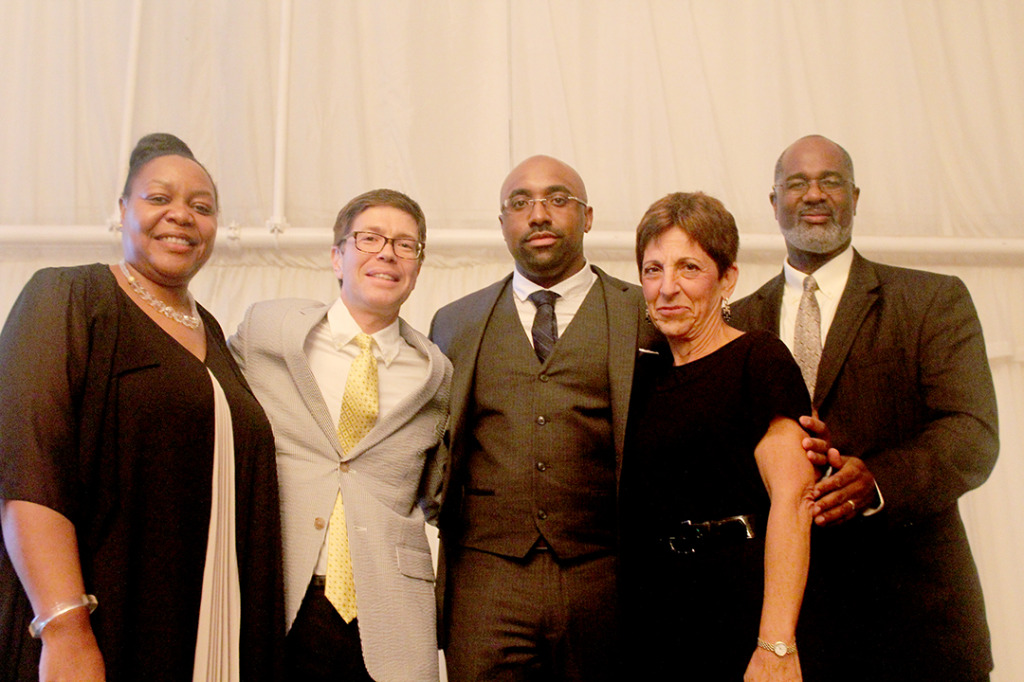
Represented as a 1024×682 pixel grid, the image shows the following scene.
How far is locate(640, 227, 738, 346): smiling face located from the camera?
1905 mm

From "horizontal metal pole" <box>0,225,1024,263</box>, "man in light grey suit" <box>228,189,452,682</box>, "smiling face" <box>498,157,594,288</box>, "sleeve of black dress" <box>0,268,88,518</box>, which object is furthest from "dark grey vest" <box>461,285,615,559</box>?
"horizontal metal pole" <box>0,225,1024,263</box>

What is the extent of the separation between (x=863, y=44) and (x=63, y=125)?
3.51 m

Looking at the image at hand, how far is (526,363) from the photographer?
227 cm

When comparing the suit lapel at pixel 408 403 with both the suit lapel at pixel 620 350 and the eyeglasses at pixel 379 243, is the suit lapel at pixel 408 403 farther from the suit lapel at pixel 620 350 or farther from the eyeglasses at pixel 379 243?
the suit lapel at pixel 620 350

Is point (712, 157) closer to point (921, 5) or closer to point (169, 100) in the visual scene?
point (921, 5)

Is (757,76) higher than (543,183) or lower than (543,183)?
higher

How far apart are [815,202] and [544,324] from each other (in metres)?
0.77

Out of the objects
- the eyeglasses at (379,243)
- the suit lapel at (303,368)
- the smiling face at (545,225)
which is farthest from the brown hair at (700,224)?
the suit lapel at (303,368)

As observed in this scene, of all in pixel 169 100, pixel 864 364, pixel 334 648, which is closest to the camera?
pixel 334 648

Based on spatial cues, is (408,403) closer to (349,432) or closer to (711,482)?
(349,432)

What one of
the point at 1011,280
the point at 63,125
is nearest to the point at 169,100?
the point at 63,125

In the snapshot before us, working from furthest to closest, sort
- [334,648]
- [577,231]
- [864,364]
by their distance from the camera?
[577,231] → [864,364] → [334,648]

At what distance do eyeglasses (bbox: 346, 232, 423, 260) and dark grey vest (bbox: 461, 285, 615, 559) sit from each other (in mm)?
357

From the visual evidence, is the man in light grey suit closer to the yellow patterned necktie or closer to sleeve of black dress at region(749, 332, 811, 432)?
the yellow patterned necktie
